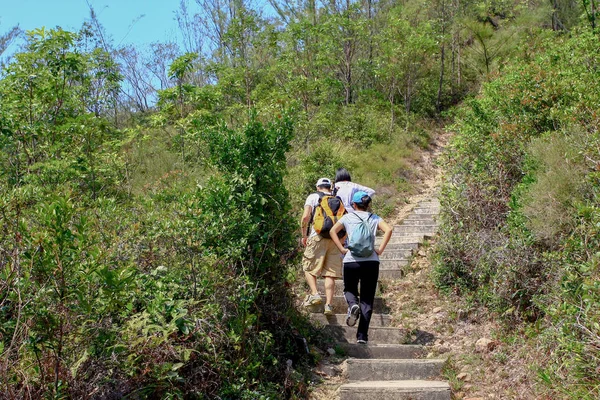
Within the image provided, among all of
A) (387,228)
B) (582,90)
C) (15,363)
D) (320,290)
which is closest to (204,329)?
(15,363)

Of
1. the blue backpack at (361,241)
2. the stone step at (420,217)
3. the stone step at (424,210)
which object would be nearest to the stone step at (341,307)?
the blue backpack at (361,241)

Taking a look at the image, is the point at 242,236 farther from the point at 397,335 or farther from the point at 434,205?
the point at 434,205

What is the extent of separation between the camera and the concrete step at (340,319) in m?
7.04

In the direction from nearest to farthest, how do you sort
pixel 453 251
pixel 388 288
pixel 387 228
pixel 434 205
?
pixel 387 228 < pixel 453 251 < pixel 388 288 < pixel 434 205

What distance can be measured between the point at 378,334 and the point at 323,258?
114 cm

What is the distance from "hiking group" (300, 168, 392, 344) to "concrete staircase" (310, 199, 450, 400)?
0.63 ft

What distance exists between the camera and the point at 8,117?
7301mm

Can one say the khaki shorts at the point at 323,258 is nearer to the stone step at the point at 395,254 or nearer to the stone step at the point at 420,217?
the stone step at the point at 395,254

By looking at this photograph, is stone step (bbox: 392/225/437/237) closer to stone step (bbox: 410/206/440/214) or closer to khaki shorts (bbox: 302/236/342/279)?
stone step (bbox: 410/206/440/214)

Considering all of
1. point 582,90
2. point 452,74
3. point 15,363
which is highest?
point 452,74

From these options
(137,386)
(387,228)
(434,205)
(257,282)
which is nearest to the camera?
(137,386)

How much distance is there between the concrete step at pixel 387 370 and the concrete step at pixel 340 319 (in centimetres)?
106

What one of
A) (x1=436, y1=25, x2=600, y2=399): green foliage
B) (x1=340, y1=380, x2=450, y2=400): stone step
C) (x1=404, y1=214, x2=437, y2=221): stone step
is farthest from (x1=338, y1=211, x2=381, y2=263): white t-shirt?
(x1=404, y1=214, x2=437, y2=221): stone step

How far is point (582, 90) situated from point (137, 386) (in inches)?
280
